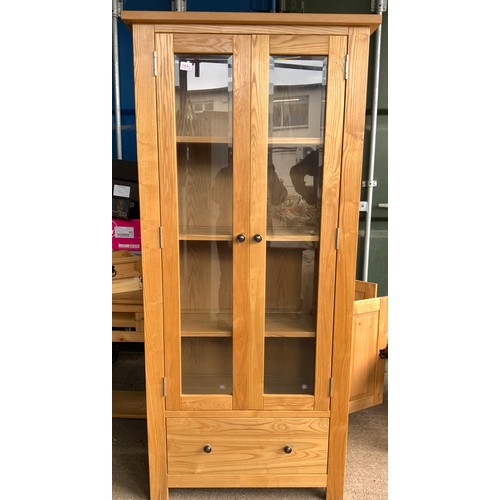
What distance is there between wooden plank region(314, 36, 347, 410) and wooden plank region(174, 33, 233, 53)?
1.22ft

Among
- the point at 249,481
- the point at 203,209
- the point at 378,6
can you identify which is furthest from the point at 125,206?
the point at 378,6

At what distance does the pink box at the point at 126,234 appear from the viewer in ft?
7.91

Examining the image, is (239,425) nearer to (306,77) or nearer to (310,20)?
(306,77)

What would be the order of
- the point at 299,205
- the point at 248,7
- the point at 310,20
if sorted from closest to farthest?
1. the point at 310,20
2. the point at 299,205
3. the point at 248,7

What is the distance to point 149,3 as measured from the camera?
2328 millimetres

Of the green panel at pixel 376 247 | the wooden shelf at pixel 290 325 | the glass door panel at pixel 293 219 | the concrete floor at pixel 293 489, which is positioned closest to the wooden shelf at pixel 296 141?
the glass door panel at pixel 293 219

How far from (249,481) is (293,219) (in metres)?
1.11

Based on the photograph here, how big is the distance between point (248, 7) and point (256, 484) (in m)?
2.53

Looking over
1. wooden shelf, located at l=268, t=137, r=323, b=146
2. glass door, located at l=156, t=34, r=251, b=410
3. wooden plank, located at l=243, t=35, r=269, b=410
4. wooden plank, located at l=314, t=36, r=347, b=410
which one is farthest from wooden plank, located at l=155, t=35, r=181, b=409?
wooden plank, located at l=314, t=36, r=347, b=410

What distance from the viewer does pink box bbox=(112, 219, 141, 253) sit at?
241 centimetres

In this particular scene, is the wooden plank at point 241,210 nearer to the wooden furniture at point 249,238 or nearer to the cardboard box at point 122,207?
the wooden furniture at point 249,238

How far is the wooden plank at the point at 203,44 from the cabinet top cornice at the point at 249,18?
0.04m

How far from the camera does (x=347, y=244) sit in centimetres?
148

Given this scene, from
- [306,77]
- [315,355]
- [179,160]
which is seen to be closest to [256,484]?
[315,355]
